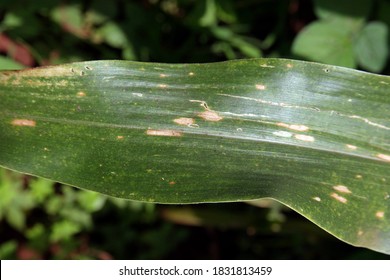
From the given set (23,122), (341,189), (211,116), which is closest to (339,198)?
(341,189)

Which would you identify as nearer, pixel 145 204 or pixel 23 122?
pixel 23 122

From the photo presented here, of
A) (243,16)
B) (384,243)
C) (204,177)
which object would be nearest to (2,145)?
(204,177)

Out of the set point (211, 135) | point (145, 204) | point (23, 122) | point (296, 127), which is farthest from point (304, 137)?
point (145, 204)

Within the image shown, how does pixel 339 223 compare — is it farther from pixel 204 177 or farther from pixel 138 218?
pixel 138 218

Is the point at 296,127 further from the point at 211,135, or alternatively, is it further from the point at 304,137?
the point at 211,135

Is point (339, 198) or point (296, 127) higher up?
point (296, 127)
